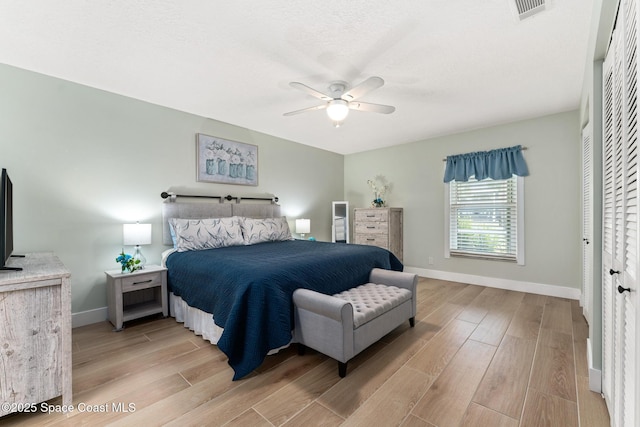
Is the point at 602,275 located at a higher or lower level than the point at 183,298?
higher

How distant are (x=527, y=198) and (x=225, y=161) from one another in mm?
4394

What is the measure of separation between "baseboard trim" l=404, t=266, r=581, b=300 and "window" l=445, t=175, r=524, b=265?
32cm

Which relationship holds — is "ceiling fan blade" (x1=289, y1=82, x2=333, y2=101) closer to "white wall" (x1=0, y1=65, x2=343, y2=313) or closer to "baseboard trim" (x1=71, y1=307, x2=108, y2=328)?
"white wall" (x1=0, y1=65, x2=343, y2=313)

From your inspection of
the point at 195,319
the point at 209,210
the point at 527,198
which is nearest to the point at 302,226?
the point at 209,210

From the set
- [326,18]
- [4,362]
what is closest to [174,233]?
[4,362]

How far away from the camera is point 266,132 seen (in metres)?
4.53

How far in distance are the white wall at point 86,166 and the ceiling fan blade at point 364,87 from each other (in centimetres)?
225

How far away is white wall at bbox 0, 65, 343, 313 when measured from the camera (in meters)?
2.55

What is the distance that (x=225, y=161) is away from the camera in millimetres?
4035

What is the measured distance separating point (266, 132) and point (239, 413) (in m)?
3.89

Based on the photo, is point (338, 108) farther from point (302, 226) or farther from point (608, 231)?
point (302, 226)

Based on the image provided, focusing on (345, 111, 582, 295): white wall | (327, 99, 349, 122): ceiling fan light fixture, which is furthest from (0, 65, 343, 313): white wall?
(345, 111, 582, 295): white wall

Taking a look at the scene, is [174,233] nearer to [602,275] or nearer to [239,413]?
[239,413]

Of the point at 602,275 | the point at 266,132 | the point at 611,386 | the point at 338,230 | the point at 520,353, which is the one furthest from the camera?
the point at 338,230
